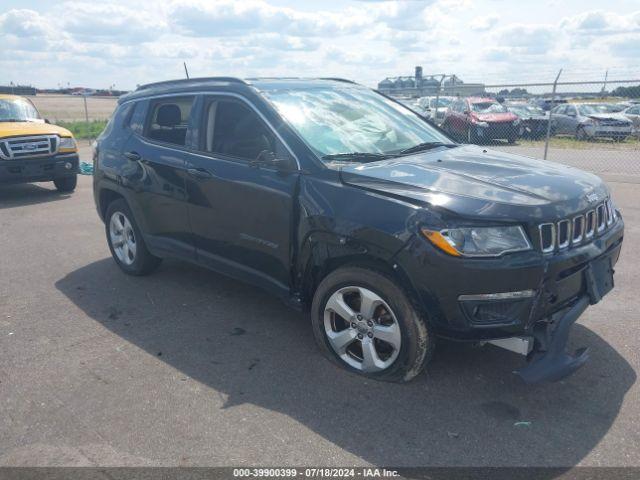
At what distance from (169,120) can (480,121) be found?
14.6 metres

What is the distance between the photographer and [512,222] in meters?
3.28

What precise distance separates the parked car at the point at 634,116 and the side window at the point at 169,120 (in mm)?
19242

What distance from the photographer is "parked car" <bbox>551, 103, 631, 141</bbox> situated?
20203 mm

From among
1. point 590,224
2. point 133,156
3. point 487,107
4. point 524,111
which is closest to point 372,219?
point 590,224

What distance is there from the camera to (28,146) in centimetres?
1038

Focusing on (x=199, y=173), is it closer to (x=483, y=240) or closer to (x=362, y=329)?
(x=362, y=329)

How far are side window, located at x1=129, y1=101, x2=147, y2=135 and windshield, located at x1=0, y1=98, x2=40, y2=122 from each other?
6815mm

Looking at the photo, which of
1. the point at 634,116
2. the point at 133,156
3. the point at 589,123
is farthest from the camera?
the point at 634,116

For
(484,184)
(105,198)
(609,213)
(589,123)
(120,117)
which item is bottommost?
(589,123)

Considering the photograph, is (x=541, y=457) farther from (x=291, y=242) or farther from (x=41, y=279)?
(x=41, y=279)

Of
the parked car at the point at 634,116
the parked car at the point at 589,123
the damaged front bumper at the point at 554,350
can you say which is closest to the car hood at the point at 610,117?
the parked car at the point at 589,123

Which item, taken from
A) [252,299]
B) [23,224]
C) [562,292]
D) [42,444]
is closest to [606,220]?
[562,292]

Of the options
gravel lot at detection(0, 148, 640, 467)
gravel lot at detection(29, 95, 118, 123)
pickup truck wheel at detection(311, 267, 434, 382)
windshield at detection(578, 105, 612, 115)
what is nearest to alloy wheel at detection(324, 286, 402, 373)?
pickup truck wheel at detection(311, 267, 434, 382)

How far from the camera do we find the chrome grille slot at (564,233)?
3.41 m
